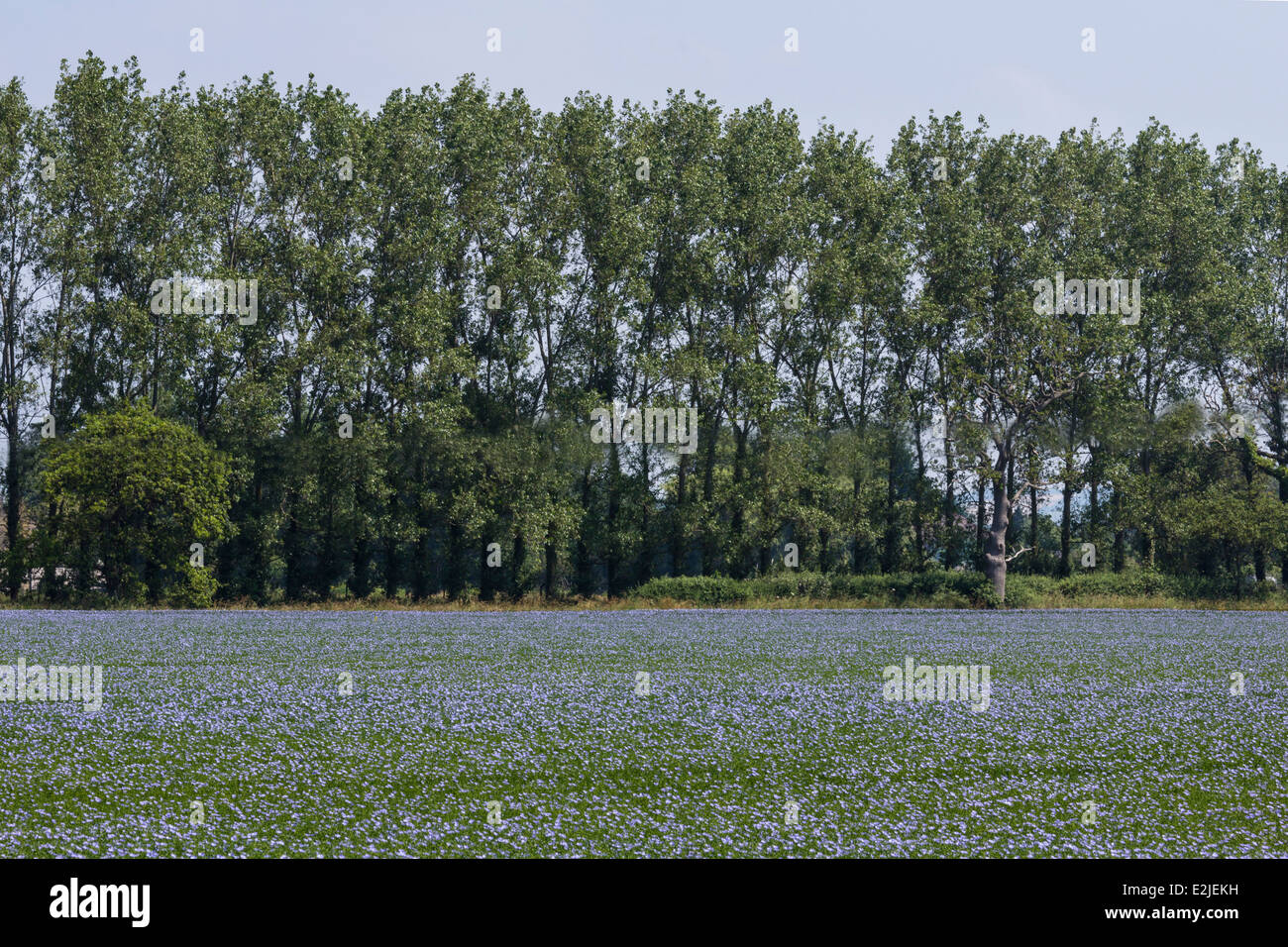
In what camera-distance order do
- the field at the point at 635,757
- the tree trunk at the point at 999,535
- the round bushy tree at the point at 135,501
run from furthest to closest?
the tree trunk at the point at 999,535 → the round bushy tree at the point at 135,501 → the field at the point at 635,757

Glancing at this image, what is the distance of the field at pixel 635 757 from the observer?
9703mm

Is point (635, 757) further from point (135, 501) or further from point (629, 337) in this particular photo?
point (629, 337)

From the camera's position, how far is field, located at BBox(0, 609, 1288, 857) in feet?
31.8

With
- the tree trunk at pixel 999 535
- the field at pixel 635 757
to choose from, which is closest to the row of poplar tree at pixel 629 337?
the tree trunk at pixel 999 535

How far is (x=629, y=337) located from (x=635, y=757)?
137 feet

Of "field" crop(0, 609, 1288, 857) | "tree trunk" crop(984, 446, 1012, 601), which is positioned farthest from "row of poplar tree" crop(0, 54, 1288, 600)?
"field" crop(0, 609, 1288, 857)

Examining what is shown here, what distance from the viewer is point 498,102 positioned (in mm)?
53344

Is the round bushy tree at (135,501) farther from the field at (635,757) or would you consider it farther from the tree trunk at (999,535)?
the tree trunk at (999,535)

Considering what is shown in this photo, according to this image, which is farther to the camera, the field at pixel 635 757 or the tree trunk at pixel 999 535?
the tree trunk at pixel 999 535

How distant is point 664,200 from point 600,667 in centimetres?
3339

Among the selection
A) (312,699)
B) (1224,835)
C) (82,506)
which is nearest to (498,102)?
(82,506)

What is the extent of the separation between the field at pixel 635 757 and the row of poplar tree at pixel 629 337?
75.7 ft

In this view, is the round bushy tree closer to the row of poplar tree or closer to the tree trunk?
the row of poplar tree

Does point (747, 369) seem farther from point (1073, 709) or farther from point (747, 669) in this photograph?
point (1073, 709)
